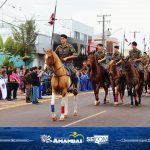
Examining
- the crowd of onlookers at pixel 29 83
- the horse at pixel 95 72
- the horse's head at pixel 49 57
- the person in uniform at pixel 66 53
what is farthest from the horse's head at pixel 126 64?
the horse's head at pixel 49 57

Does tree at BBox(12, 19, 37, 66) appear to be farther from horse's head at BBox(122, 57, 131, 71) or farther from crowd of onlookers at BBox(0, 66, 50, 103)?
horse's head at BBox(122, 57, 131, 71)

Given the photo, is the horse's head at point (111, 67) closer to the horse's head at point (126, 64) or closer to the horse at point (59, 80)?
the horse's head at point (126, 64)

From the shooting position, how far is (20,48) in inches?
2148

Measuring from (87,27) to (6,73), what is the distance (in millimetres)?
63950

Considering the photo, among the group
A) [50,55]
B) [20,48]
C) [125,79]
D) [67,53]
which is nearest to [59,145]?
[50,55]

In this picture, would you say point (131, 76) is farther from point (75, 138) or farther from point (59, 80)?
point (75, 138)

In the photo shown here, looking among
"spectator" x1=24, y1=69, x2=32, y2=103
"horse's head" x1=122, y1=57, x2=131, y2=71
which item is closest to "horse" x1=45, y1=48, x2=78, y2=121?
"horse's head" x1=122, y1=57, x2=131, y2=71

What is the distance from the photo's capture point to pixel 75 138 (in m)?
6.42

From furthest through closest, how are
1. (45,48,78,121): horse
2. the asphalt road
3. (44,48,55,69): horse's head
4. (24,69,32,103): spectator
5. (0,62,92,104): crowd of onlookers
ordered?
(24,69,32,103): spectator, (0,62,92,104): crowd of onlookers, (45,48,78,121): horse, (44,48,55,69): horse's head, the asphalt road

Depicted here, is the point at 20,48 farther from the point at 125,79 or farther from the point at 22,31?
the point at 125,79

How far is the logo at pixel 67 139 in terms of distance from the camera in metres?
6.41

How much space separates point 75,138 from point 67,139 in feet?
0.35

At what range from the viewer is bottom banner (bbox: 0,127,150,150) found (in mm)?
6324

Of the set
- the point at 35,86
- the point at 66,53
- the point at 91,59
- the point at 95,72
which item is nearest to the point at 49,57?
the point at 66,53
